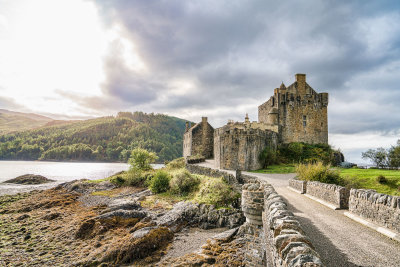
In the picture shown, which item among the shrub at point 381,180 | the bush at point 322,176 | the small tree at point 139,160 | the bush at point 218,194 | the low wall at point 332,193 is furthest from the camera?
the small tree at point 139,160

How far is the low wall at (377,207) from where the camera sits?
18.3ft

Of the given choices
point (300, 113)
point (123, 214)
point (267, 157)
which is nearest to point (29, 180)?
point (123, 214)

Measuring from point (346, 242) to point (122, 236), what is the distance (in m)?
11.3

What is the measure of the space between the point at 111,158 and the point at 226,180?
106553mm

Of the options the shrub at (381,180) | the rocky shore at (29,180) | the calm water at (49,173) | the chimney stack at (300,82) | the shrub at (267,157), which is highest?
the chimney stack at (300,82)

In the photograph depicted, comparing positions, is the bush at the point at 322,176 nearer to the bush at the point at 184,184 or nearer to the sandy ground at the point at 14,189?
the bush at the point at 184,184

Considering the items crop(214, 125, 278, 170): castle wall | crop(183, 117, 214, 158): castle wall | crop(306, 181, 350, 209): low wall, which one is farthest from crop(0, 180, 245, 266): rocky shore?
crop(183, 117, 214, 158): castle wall

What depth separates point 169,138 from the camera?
140500 mm

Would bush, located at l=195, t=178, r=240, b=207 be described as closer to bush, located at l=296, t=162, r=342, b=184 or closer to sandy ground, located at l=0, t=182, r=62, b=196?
bush, located at l=296, t=162, r=342, b=184

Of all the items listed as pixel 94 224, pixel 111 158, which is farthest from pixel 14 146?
pixel 94 224

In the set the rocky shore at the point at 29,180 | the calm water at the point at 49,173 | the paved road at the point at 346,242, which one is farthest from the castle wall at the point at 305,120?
the rocky shore at the point at 29,180

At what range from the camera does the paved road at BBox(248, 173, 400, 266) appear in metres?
4.47

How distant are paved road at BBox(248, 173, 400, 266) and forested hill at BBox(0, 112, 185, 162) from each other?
9018 cm

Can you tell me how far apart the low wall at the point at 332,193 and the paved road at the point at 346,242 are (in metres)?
0.88
